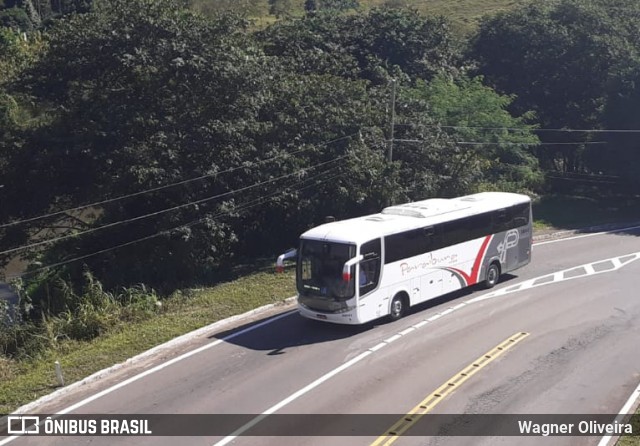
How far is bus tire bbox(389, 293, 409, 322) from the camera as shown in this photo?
63.8 feet

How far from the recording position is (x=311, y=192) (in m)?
27.3

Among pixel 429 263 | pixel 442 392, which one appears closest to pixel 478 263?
pixel 429 263

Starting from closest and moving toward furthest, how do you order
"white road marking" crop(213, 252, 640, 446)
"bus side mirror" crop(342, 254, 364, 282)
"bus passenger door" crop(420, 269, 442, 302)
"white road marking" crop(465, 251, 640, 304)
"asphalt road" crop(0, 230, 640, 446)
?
"white road marking" crop(213, 252, 640, 446) → "asphalt road" crop(0, 230, 640, 446) → "bus side mirror" crop(342, 254, 364, 282) → "bus passenger door" crop(420, 269, 442, 302) → "white road marking" crop(465, 251, 640, 304)

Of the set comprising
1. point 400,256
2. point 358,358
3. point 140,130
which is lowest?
point 358,358

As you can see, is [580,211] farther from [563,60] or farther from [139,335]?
[139,335]

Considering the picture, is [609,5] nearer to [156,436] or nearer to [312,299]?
[312,299]

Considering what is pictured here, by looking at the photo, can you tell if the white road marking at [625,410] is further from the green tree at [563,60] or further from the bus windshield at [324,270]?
the green tree at [563,60]

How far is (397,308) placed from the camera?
19625 millimetres

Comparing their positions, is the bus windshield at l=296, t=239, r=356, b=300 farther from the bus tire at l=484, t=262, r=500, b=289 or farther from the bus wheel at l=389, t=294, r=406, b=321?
the bus tire at l=484, t=262, r=500, b=289

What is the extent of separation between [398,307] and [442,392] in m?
5.22

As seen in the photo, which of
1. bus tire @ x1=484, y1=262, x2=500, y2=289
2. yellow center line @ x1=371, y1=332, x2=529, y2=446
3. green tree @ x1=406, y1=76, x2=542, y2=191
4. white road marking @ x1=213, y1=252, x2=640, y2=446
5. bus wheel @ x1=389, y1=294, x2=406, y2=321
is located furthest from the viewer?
green tree @ x1=406, y1=76, x2=542, y2=191

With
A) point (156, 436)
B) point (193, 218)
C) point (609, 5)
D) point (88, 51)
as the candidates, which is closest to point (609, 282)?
point (193, 218)

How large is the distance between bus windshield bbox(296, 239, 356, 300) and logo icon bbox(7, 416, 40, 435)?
750 centimetres

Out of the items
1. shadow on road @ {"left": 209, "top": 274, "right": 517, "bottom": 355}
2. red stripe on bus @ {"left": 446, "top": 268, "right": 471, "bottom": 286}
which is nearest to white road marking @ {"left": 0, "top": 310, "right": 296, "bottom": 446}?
shadow on road @ {"left": 209, "top": 274, "right": 517, "bottom": 355}
